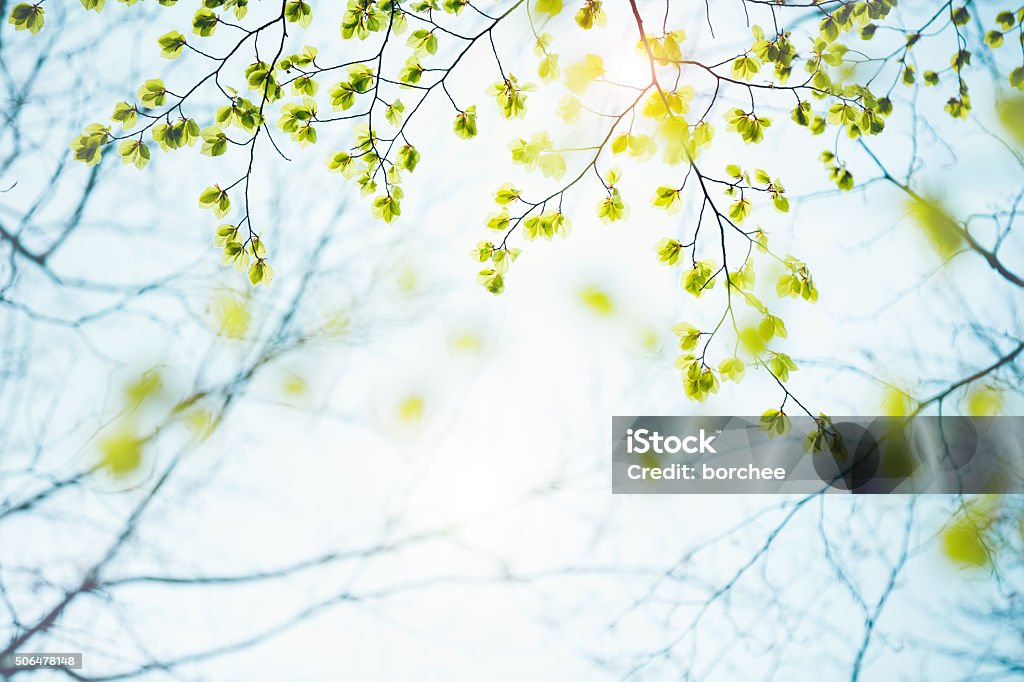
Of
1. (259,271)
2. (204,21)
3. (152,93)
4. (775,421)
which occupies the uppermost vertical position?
(204,21)

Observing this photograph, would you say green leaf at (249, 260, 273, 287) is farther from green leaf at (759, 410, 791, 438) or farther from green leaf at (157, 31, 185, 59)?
green leaf at (759, 410, 791, 438)

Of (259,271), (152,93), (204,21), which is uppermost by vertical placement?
(204,21)

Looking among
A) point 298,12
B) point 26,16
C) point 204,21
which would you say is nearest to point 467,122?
point 298,12

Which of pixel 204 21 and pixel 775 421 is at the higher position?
pixel 204 21

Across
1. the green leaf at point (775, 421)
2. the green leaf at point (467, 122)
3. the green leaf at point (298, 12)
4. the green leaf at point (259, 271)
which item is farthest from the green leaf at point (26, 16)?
the green leaf at point (775, 421)

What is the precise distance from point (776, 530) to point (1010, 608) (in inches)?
39.0

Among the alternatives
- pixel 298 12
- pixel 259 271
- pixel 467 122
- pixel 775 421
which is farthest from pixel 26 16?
pixel 775 421

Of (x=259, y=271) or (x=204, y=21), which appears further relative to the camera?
(x=259, y=271)

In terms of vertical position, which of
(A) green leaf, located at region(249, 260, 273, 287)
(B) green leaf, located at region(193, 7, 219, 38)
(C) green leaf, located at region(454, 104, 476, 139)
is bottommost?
(A) green leaf, located at region(249, 260, 273, 287)

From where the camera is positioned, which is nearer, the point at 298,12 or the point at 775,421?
the point at 298,12

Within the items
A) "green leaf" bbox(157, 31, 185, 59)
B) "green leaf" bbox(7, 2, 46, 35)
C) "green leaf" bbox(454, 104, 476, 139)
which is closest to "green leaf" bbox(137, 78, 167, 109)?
"green leaf" bbox(157, 31, 185, 59)

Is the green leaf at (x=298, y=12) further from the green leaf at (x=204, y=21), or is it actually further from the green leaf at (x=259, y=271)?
the green leaf at (x=259, y=271)

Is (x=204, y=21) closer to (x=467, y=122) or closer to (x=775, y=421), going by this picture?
(x=467, y=122)

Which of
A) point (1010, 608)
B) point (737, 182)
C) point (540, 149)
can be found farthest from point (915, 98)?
point (1010, 608)
